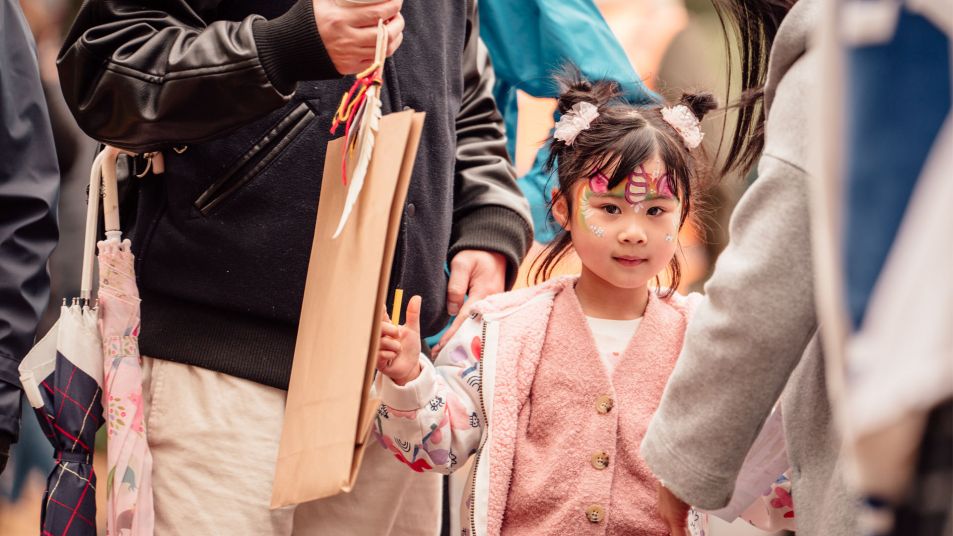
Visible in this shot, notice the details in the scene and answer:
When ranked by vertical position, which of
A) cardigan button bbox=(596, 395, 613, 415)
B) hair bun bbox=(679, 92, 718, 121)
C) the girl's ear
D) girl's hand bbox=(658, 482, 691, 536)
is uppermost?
hair bun bbox=(679, 92, 718, 121)

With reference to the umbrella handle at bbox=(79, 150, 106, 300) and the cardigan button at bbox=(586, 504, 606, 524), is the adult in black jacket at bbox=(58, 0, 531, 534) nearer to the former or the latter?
the umbrella handle at bbox=(79, 150, 106, 300)

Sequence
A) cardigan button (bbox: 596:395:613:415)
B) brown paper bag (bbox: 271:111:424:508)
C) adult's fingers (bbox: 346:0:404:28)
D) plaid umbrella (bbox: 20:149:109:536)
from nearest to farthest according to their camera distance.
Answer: brown paper bag (bbox: 271:111:424:508) → adult's fingers (bbox: 346:0:404:28) → plaid umbrella (bbox: 20:149:109:536) → cardigan button (bbox: 596:395:613:415)

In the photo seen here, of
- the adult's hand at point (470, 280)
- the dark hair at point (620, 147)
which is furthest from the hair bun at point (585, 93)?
the adult's hand at point (470, 280)

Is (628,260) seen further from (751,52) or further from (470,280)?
(751,52)

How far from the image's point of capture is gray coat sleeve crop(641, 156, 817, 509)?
128 centimetres

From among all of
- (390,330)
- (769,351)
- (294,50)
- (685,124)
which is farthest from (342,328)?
(685,124)

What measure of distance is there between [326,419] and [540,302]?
2.58 ft

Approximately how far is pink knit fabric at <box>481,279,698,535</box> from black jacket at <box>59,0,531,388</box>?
0.21m

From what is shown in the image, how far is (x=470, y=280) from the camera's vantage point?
2217 millimetres

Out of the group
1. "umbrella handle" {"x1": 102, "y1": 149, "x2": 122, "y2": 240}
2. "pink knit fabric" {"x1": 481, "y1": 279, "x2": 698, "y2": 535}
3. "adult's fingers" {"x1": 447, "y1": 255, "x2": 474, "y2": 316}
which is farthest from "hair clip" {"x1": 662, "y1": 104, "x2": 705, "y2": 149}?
"umbrella handle" {"x1": 102, "y1": 149, "x2": 122, "y2": 240}

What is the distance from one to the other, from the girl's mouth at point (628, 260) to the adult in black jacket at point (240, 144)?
0.31 meters

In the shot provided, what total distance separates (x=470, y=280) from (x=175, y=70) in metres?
0.74

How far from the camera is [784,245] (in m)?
1.27

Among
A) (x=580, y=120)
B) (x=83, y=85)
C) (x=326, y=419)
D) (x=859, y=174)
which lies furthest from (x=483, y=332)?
(x=859, y=174)
